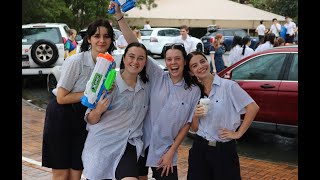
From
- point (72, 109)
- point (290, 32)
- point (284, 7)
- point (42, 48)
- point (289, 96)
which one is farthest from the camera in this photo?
point (284, 7)

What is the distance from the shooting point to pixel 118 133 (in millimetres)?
3105

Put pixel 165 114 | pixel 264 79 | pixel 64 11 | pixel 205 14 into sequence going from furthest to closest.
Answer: pixel 205 14, pixel 64 11, pixel 264 79, pixel 165 114

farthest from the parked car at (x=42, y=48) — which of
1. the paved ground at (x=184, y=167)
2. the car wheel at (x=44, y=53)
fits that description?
the paved ground at (x=184, y=167)

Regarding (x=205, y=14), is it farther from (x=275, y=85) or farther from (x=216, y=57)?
(x=275, y=85)

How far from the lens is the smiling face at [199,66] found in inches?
129

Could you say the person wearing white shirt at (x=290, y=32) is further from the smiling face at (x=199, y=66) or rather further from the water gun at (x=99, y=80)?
the water gun at (x=99, y=80)

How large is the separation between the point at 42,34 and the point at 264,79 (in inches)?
307

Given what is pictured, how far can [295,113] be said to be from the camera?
605 centimetres

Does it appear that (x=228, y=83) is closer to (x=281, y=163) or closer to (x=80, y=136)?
(x=80, y=136)

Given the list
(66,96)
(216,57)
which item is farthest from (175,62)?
(216,57)

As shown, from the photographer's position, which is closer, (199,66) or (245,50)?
(199,66)

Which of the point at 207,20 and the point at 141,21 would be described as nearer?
the point at 141,21
